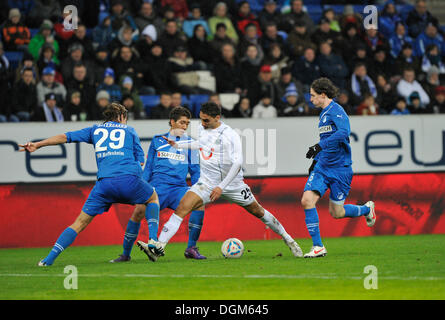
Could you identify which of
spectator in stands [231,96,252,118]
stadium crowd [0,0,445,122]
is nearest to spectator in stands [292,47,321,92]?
stadium crowd [0,0,445,122]

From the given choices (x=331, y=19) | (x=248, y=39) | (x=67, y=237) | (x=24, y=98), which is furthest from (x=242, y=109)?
(x=67, y=237)

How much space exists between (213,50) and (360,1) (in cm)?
567

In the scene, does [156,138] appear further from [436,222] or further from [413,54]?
[413,54]

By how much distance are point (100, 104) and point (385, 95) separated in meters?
6.28

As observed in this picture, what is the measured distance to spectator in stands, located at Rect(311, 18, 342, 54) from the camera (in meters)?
18.4

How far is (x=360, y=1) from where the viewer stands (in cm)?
2103

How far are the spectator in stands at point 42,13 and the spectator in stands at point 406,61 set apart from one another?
7814 mm

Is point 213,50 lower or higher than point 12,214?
higher

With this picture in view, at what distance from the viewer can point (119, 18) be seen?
17047mm

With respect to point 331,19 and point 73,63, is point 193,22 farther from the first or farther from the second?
point 331,19

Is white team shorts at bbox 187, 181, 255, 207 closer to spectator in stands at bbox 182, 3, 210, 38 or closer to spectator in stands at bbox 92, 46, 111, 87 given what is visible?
spectator in stands at bbox 92, 46, 111, 87

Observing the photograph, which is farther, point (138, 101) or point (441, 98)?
→ point (441, 98)

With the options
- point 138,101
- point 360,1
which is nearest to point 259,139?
point 138,101

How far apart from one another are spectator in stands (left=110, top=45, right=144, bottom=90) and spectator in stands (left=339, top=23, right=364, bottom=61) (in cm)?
490
